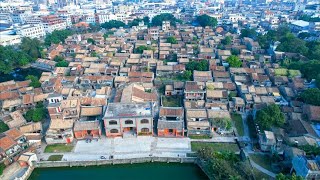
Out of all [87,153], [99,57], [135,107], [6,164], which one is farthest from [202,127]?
[99,57]

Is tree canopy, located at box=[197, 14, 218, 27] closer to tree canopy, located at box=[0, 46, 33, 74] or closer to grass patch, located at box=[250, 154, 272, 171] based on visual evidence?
tree canopy, located at box=[0, 46, 33, 74]

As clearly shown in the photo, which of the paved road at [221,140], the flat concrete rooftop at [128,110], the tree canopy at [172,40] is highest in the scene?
the tree canopy at [172,40]

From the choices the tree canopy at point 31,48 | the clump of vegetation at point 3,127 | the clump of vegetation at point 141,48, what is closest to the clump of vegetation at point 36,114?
the clump of vegetation at point 3,127

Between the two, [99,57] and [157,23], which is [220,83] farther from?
[157,23]

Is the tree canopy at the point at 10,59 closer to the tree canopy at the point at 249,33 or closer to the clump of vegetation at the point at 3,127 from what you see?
the clump of vegetation at the point at 3,127

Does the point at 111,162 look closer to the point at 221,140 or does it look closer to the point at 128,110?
the point at 128,110

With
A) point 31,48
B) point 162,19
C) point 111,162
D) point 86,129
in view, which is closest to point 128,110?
point 86,129
